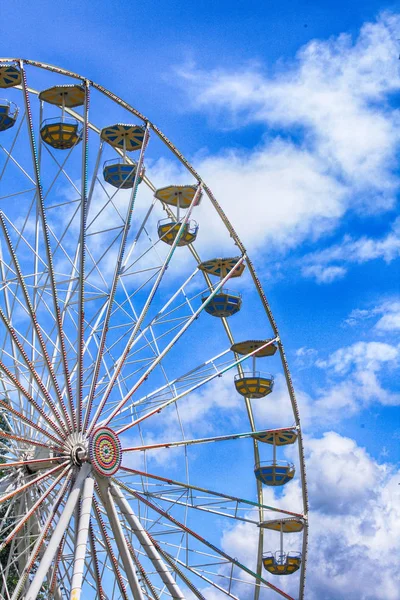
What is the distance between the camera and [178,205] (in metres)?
31.3

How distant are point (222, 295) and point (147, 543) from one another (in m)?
8.89

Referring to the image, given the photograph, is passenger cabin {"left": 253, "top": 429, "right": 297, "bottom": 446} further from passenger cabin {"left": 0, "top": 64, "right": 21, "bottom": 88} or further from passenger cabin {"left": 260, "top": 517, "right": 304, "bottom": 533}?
passenger cabin {"left": 0, "top": 64, "right": 21, "bottom": 88}

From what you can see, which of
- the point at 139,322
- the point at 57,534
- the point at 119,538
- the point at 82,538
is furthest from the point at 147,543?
the point at 139,322

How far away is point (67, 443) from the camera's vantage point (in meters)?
25.4

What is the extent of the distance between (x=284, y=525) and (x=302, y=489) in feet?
4.01

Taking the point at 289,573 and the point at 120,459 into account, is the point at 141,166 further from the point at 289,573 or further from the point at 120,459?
the point at 289,573

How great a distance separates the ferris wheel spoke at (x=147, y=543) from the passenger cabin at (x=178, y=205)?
7.93 metres

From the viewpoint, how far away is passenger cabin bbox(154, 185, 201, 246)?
30.9 metres

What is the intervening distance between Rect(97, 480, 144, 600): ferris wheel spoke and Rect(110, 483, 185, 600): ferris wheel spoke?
0.25 metres

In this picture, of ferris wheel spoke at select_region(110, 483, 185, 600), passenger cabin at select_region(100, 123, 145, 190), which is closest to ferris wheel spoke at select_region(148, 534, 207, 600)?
ferris wheel spoke at select_region(110, 483, 185, 600)

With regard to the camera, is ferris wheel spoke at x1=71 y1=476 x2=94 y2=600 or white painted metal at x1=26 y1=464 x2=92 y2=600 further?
ferris wheel spoke at x1=71 y1=476 x2=94 y2=600

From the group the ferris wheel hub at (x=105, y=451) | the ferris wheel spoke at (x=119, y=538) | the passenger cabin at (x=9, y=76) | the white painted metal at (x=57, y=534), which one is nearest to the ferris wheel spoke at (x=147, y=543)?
Result: the ferris wheel spoke at (x=119, y=538)

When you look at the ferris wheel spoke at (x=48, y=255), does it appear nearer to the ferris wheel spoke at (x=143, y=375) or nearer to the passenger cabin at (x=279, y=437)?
the ferris wheel spoke at (x=143, y=375)

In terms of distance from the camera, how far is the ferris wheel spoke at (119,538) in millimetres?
24812
